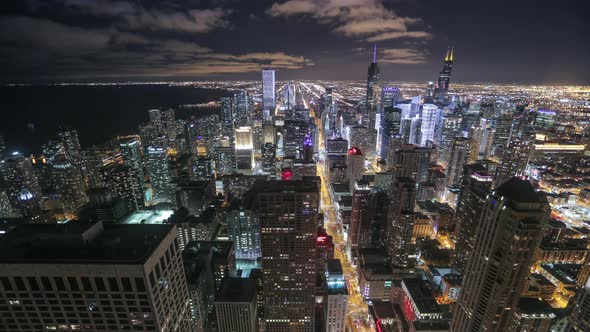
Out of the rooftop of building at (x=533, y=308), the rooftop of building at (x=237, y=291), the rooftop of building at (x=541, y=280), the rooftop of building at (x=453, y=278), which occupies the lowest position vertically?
the rooftop of building at (x=453, y=278)

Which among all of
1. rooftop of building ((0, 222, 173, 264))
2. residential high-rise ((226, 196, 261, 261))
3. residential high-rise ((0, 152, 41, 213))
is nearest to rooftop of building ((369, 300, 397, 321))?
residential high-rise ((226, 196, 261, 261))

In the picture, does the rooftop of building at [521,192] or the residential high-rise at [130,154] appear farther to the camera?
the residential high-rise at [130,154]

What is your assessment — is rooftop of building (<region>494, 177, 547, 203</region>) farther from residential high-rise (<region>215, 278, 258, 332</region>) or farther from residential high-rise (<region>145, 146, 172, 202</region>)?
residential high-rise (<region>145, 146, 172, 202</region>)

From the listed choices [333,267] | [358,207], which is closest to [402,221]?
[358,207]

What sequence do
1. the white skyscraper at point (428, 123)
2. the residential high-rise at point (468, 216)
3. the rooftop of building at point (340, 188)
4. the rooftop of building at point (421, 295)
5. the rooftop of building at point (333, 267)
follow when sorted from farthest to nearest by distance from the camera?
the white skyscraper at point (428, 123) → the rooftop of building at point (340, 188) → the residential high-rise at point (468, 216) → the rooftop of building at point (333, 267) → the rooftop of building at point (421, 295)

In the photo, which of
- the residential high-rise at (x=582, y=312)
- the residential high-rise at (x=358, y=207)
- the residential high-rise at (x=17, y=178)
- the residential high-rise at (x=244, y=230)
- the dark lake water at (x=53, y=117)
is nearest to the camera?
the residential high-rise at (x=582, y=312)

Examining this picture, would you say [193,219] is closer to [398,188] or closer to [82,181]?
[82,181]

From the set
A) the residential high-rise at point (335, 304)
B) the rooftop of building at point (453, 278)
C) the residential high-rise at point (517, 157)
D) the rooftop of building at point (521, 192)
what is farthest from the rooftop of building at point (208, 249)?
the residential high-rise at point (517, 157)

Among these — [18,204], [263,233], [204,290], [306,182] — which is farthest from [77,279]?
[18,204]

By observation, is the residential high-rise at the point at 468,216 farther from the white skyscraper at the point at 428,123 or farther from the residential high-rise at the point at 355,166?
the white skyscraper at the point at 428,123
